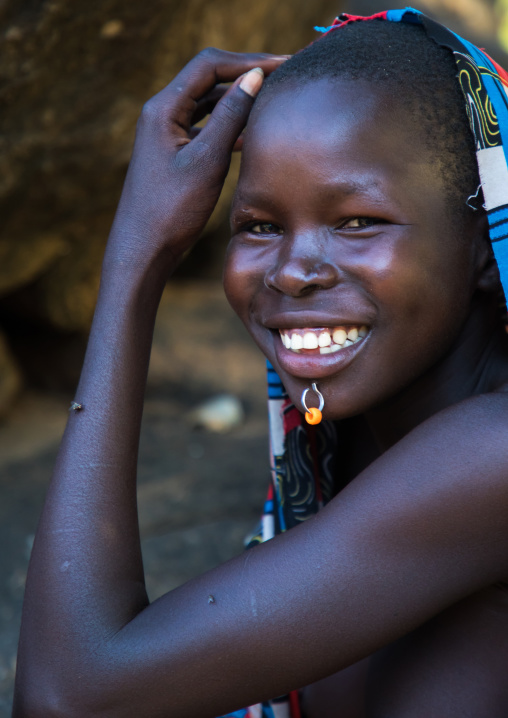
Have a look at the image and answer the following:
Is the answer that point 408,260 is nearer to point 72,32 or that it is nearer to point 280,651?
point 280,651

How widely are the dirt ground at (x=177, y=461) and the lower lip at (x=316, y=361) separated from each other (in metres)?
1.33

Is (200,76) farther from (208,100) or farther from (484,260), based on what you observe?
(484,260)

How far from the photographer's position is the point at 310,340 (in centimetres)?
152

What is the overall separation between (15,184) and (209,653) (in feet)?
7.18

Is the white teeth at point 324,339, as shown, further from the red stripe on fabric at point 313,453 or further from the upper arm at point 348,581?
the red stripe on fabric at point 313,453

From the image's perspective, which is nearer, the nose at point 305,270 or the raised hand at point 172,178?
the nose at point 305,270

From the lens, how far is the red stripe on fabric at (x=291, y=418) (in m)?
2.02

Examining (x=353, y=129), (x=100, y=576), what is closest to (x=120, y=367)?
(x=100, y=576)

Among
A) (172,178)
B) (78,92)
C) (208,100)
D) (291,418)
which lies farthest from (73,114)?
(291,418)

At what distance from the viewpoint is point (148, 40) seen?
9.57 feet

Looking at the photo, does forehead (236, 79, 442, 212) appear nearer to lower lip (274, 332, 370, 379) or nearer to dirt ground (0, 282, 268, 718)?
lower lip (274, 332, 370, 379)

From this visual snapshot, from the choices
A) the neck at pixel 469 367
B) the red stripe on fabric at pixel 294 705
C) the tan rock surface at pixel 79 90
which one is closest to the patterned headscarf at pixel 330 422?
the red stripe on fabric at pixel 294 705

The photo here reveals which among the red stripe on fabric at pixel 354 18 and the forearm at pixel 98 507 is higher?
the red stripe on fabric at pixel 354 18

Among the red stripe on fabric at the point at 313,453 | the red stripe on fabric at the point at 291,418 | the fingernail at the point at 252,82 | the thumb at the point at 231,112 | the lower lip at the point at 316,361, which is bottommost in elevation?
the red stripe on fabric at the point at 313,453
